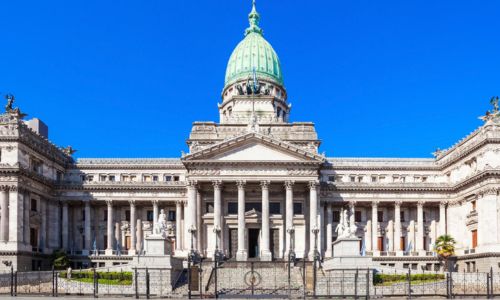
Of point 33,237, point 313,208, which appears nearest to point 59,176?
point 33,237

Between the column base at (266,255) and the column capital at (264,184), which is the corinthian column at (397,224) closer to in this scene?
the column base at (266,255)

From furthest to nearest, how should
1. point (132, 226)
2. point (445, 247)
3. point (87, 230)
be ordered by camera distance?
point (87, 230) → point (132, 226) → point (445, 247)

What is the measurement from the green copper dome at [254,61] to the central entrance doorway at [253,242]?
125 ft

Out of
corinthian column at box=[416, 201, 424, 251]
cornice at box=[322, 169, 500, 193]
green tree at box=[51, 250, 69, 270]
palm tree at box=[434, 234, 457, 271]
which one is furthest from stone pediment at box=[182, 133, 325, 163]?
green tree at box=[51, 250, 69, 270]

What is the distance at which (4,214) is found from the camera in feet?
233

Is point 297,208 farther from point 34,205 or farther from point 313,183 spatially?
point 34,205

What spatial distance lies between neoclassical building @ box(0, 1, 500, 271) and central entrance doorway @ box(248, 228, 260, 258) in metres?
0.16

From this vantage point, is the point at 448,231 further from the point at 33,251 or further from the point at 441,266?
the point at 33,251

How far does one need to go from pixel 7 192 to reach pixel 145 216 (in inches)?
898

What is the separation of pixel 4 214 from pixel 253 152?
33.1 m

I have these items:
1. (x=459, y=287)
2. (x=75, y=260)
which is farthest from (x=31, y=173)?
(x=459, y=287)

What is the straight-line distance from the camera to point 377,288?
51406mm

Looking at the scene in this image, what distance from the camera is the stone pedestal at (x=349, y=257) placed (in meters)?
52.4

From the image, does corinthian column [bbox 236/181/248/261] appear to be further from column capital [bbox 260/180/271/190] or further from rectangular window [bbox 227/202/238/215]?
rectangular window [bbox 227/202/238/215]
